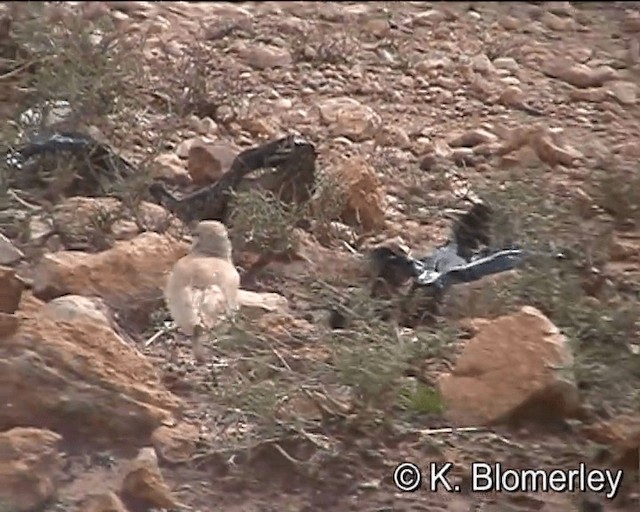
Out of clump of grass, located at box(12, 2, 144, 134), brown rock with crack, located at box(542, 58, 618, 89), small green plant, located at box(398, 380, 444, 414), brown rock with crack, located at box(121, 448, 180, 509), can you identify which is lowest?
small green plant, located at box(398, 380, 444, 414)

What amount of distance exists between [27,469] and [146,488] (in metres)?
0.09

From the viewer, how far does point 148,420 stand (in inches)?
43.9

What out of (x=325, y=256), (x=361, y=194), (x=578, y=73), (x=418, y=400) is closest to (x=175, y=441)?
(x=418, y=400)

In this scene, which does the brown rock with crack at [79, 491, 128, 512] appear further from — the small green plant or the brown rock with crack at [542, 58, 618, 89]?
the brown rock with crack at [542, 58, 618, 89]

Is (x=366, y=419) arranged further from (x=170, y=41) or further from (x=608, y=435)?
(x=170, y=41)

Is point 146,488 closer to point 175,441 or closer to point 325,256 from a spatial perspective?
point 175,441

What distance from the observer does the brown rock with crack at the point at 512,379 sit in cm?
115

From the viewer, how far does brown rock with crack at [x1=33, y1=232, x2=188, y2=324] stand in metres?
1.29

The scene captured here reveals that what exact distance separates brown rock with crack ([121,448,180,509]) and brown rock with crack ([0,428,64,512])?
0.05 meters

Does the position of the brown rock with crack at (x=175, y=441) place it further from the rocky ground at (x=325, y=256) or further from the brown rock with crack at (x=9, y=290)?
the brown rock with crack at (x=9, y=290)

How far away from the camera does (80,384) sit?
1.12 meters

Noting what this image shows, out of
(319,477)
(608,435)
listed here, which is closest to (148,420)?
(319,477)

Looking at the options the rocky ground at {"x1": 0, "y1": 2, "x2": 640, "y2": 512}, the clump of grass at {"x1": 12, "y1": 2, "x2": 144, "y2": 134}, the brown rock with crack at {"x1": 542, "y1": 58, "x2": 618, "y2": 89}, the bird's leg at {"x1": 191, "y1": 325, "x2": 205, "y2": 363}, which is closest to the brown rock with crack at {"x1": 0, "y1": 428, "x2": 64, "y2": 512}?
the rocky ground at {"x1": 0, "y1": 2, "x2": 640, "y2": 512}

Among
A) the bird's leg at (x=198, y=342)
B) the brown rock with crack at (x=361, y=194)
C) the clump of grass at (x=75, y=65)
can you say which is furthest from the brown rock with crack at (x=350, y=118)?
the bird's leg at (x=198, y=342)
